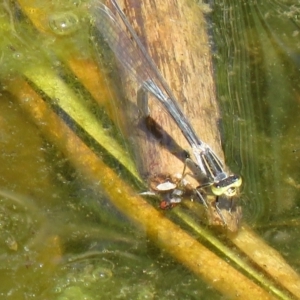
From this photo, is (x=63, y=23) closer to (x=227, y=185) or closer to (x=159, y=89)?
(x=159, y=89)

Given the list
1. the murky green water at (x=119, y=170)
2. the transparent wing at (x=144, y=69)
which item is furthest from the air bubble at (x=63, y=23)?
the transparent wing at (x=144, y=69)

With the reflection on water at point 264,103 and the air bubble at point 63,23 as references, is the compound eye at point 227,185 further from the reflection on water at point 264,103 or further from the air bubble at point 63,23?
the air bubble at point 63,23

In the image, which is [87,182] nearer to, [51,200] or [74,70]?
[51,200]

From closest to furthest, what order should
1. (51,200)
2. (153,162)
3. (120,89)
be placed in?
(153,162) < (51,200) < (120,89)

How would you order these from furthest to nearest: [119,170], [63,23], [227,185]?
[63,23] < [119,170] < [227,185]

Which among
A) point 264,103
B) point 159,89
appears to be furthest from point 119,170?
point 264,103

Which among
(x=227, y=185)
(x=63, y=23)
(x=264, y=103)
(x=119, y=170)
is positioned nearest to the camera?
(x=227, y=185)

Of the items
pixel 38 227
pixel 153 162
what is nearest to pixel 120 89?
pixel 153 162
